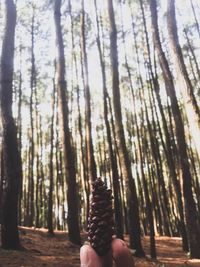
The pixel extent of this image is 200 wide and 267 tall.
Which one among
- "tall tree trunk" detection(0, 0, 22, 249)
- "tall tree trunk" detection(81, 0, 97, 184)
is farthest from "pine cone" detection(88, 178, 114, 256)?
"tall tree trunk" detection(81, 0, 97, 184)

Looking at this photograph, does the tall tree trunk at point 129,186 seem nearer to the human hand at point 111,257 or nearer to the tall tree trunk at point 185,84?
the tall tree trunk at point 185,84

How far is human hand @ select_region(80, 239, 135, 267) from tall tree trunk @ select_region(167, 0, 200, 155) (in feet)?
12.5

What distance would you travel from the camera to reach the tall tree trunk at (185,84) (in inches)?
201

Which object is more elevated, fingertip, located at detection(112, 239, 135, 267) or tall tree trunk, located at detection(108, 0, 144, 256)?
tall tree trunk, located at detection(108, 0, 144, 256)

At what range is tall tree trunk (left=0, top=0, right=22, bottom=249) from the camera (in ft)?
21.5

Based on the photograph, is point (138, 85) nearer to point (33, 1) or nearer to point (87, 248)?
point (33, 1)

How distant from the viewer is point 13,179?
265 inches

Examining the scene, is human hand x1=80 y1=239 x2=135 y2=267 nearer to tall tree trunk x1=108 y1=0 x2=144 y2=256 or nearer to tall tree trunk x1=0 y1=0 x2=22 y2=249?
tall tree trunk x1=0 y1=0 x2=22 y2=249

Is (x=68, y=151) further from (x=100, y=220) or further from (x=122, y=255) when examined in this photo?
(x=122, y=255)

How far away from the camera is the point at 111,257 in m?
1.46

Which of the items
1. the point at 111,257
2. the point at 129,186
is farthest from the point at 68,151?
the point at 111,257

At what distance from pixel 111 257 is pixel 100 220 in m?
0.17

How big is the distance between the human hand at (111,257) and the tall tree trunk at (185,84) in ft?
12.5

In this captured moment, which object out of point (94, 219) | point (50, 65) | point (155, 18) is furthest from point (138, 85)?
point (94, 219)
